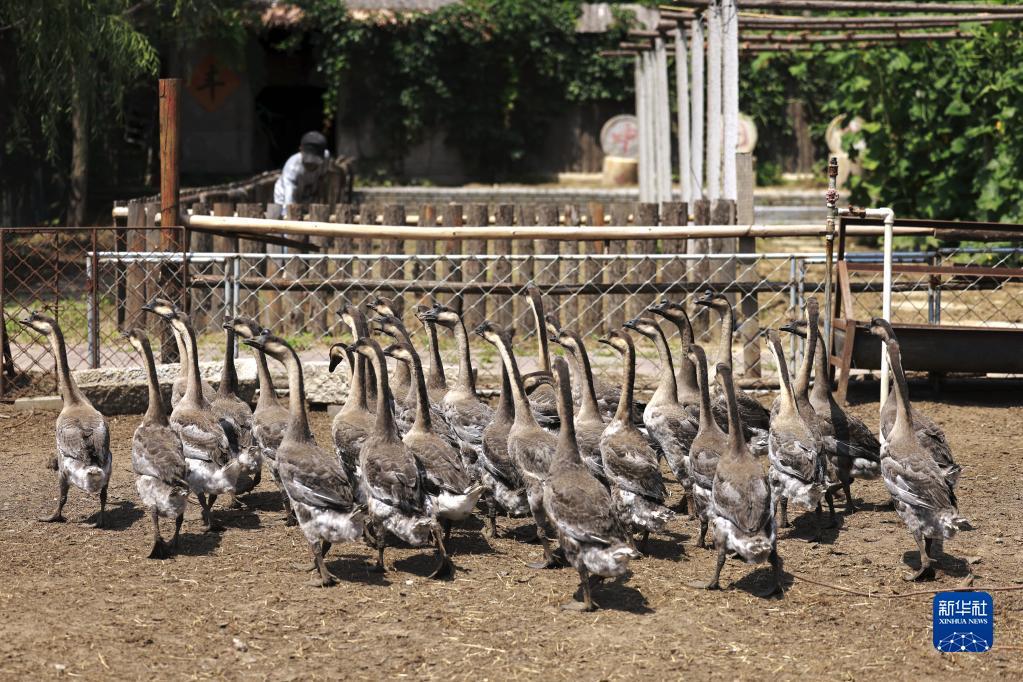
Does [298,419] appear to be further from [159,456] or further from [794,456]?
[794,456]

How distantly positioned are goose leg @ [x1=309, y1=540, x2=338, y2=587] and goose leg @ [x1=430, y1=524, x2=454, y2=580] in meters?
0.60

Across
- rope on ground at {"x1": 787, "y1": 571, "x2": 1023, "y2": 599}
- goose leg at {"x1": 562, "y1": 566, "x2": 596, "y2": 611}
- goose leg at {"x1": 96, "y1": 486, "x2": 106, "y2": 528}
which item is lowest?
rope on ground at {"x1": 787, "y1": 571, "x2": 1023, "y2": 599}

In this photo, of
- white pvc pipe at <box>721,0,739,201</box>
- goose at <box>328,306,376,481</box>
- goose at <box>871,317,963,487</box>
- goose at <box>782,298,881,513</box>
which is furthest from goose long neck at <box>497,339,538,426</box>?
white pvc pipe at <box>721,0,739,201</box>

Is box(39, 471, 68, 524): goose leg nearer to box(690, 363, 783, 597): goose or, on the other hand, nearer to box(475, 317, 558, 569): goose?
box(475, 317, 558, 569): goose

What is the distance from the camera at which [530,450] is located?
8016 millimetres

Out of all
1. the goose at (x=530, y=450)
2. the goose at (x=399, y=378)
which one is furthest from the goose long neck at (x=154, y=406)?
the goose at (x=530, y=450)

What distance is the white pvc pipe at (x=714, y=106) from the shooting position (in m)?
15.8

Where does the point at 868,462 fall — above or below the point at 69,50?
below

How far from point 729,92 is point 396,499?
911cm

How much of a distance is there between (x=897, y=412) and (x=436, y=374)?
3750 millimetres

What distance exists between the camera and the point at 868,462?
348 inches

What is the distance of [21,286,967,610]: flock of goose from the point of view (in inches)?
289

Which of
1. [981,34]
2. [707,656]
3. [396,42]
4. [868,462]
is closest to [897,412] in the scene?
[868,462]

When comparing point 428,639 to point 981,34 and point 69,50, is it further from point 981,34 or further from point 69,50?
Result: point 981,34
